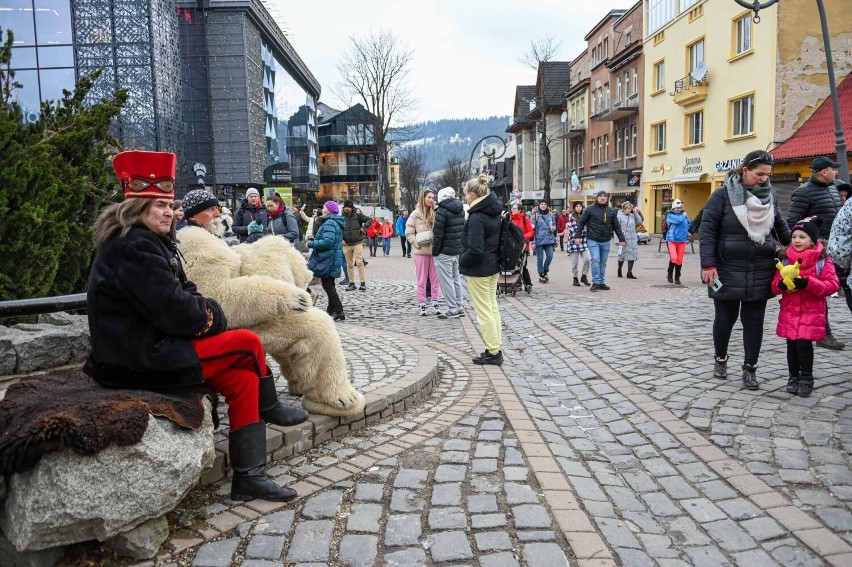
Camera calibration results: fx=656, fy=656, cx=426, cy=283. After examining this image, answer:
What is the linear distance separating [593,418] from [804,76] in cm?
2629

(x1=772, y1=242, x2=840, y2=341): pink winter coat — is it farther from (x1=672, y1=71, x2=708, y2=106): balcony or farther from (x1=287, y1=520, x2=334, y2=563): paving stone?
(x1=672, y1=71, x2=708, y2=106): balcony

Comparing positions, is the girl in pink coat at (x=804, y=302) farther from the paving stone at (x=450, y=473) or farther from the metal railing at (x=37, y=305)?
the metal railing at (x=37, y=305)

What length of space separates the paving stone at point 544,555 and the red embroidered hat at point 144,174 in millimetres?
2420

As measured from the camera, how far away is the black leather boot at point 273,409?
12.7 ft

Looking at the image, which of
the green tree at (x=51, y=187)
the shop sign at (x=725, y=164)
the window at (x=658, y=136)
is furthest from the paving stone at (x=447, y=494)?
the window at (x=658, y=136)

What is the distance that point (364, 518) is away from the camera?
3320 millimetres

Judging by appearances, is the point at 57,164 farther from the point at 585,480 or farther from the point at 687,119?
the point at 687,119

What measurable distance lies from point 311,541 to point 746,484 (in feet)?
8.13

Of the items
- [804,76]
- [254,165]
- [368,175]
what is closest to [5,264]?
[804,76]

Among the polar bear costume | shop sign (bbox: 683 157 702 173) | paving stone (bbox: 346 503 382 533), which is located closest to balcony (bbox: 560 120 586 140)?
shop sign (bbox: 683 157 702 173)

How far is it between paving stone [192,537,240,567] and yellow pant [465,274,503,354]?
409 centimetres

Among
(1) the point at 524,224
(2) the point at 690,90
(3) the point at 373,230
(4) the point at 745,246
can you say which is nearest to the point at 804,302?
(4) the point at 745,246

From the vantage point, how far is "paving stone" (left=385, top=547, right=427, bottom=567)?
2.90 m

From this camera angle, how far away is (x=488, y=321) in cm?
682
